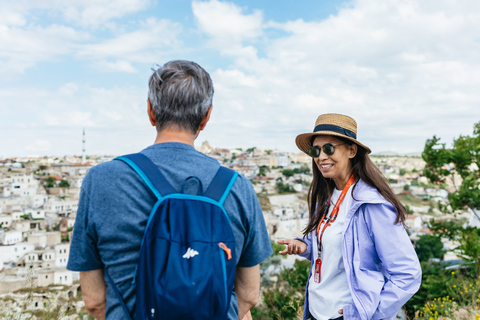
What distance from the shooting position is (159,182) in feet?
3.02

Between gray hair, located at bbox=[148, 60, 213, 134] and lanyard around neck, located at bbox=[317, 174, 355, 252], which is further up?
gray hair, located at bbox=[148, 60, 213, 134]

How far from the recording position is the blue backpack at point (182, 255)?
85 cm

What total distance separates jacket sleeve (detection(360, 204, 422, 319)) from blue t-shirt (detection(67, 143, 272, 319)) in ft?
2.25

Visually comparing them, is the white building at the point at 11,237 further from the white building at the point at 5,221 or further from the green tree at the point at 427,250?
the green tree at the point at 427,250

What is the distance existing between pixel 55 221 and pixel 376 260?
40.8m

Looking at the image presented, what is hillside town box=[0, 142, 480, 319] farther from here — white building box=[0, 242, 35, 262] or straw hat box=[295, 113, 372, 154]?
straw hat box=[295, 113, 372, 154]

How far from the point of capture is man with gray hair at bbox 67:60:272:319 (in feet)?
3.06

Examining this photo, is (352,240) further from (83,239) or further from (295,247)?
(83,239)

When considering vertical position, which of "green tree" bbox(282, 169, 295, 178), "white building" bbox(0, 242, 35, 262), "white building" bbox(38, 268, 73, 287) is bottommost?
"white building" bbox(38, 268, 73, 287)

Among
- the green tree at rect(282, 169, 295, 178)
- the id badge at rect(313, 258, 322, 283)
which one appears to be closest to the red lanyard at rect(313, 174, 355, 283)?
the id badge at rect(313, 258, 322, 283)

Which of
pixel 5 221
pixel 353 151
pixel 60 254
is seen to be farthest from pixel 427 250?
pixel 5 221

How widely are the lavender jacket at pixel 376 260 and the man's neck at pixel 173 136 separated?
0.84 meters

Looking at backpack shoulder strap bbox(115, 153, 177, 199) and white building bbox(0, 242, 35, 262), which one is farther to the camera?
white building bbox(0, 242, 35, 262)

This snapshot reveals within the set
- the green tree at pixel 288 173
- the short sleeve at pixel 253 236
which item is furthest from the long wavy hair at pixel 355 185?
the green tree at pixel 288 173
